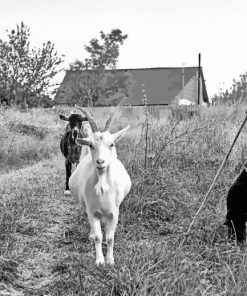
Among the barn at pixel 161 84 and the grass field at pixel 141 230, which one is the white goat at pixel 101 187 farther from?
the barn at pixel 161 84

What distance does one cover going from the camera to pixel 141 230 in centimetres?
577

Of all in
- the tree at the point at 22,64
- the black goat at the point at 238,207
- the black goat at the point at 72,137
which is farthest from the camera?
the tree at the point at 22,64

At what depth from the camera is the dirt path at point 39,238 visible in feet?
14.2

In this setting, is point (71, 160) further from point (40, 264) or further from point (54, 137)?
point (54, 137)

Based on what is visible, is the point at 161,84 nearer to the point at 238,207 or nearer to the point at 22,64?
the point at 22,64

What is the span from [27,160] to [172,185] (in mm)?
4715

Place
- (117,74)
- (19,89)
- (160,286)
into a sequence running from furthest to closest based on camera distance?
(117,74) → (19,89) → (160,286)

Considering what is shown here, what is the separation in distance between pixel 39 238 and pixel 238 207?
7.06ft

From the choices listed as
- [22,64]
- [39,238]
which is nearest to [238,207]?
[39,238]

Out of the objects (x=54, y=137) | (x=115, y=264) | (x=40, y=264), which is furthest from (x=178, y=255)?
(x=54, y=137)

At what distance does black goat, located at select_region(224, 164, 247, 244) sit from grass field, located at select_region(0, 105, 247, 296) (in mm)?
201

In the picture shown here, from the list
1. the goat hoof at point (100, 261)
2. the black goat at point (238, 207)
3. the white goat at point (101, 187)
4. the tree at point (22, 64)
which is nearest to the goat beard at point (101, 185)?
the white goat at point (101, 187)

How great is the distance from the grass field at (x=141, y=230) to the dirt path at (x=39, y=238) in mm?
11

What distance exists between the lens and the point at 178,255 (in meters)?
4.32
